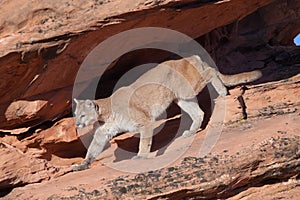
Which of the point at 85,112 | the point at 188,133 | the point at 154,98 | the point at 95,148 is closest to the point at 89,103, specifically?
the point at 85,112

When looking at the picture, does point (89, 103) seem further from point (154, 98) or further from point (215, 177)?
point (215, 177)

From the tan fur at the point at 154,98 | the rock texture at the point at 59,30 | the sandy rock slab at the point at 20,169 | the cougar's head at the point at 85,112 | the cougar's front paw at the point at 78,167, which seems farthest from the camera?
the tan fur at the point at 154,98

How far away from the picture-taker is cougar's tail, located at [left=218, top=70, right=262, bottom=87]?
27.7ft

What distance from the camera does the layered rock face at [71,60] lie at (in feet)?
22.8

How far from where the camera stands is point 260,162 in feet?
21.8

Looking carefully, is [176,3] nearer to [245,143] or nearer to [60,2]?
[60,2]

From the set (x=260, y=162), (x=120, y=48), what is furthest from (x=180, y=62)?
(x=260, y=162)

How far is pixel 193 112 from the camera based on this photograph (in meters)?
8.51

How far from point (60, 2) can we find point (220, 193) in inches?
134

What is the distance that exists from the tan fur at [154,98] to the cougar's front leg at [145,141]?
0.03 meters

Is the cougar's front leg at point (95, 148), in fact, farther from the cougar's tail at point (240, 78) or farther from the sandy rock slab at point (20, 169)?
the cougar's tail at point (240, 78)

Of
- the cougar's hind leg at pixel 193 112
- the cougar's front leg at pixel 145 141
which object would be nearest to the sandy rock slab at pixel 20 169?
the cougar's front leg at pixel 145 141

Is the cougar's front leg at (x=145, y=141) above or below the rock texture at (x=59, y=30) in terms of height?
below

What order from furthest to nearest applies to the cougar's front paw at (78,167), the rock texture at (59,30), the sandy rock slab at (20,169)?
the cougar's front paw at (78,167), the sandy rock slab at (20,169), the rock texture at (59,30)
